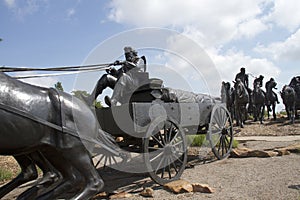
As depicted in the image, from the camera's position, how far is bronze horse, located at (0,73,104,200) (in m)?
2.84

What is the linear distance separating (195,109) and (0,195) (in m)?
3.82

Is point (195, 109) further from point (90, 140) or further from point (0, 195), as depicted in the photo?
point (0, 195)

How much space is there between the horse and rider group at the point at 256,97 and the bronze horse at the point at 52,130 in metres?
9.98

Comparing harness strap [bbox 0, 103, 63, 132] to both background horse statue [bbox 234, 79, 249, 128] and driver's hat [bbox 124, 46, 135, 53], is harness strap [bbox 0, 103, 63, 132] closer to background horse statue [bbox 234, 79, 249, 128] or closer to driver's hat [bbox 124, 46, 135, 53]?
driver's hat [bbox 124, 46, 135, 53]

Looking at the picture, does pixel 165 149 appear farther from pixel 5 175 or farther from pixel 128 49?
pixel 5 175

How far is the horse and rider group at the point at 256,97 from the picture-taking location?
46.8ft

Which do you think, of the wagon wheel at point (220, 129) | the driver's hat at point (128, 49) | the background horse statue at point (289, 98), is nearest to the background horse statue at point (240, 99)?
the background horse statue at point (289, 98)

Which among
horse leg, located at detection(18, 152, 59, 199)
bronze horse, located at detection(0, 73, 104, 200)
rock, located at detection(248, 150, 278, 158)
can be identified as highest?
bronze horse, located at detection(0, 73, 104, 200)

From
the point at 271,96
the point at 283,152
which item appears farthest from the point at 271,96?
the point at 283,152

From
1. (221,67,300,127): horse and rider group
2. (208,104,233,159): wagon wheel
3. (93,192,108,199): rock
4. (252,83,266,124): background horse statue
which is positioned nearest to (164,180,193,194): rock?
(93,192,108,199): rock

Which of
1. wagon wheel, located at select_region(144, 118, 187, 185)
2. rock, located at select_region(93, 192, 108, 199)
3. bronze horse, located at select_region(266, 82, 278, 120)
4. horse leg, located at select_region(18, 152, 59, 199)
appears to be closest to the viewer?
horse leg, located at select_region(18, 152, 59, 199)

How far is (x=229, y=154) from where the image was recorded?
24.0 ft

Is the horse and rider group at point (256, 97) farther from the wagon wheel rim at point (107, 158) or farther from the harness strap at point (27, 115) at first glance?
the harness strap at point (27, 115)

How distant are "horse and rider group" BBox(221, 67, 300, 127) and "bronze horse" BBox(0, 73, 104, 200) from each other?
998 centimetres
